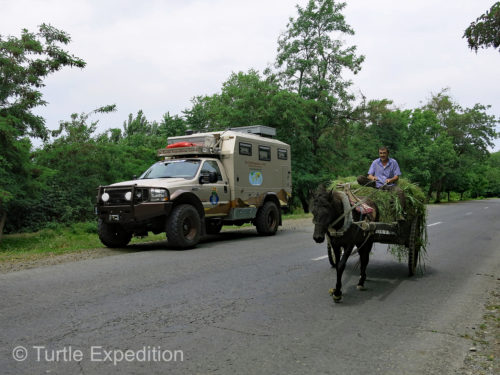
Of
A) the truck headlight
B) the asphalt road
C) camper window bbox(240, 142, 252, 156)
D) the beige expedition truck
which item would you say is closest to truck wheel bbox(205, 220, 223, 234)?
the beige expedition truck

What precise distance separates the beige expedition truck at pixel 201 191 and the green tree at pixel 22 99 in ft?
19.6

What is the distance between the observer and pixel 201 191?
1153 cm

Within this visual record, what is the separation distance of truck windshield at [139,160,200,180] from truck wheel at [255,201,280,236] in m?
3.15

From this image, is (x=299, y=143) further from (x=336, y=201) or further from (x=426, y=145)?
(x=426, y=145)

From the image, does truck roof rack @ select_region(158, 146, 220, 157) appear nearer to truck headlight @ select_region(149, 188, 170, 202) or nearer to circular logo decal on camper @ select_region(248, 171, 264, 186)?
circular logo decal on camper @ select_region(248, 171, 264, 186)

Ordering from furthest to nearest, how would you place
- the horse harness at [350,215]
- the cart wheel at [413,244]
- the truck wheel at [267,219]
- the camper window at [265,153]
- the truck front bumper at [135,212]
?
the camper window at [265,153] < the truck wheel at [267,219] < the truck front bumper at [135,212] < the cart wheel at [413,244] < the horse harness at [350,215]

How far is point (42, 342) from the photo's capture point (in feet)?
13.8

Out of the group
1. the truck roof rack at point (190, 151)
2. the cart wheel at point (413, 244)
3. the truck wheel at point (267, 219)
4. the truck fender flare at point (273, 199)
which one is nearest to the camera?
the cart wheel at point (413, 244)

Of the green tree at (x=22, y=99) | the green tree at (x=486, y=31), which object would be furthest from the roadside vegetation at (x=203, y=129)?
the green tree at (x=486, y=31)

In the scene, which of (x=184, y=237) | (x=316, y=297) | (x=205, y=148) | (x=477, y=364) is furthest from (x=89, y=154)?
(x=477, y=364)

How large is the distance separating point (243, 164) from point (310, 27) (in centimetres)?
2500

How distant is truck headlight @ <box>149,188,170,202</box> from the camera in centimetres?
1022

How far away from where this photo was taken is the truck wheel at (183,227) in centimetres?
1032

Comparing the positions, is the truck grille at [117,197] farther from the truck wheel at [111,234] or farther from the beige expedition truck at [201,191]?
the truck wheel at [111,234]
